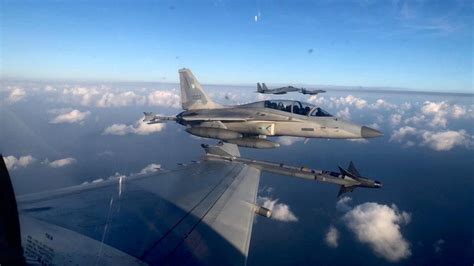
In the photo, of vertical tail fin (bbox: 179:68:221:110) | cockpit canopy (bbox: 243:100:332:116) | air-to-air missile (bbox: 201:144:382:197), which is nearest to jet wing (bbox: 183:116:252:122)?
cockpit canopy (bbox: 243:100:332:116)

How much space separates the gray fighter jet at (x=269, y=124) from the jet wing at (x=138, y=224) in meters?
7.75

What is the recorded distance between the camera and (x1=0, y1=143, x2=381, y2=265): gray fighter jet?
9.82 feet

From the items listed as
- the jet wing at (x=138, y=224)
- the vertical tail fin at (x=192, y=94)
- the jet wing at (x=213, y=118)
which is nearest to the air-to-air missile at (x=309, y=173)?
the jet wing at (x=213, y=118)

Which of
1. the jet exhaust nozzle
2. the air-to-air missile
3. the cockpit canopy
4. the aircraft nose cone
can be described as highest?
the cockpit canopy

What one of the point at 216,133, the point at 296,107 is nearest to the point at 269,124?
the point at 296,107

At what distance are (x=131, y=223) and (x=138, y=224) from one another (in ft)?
0.44

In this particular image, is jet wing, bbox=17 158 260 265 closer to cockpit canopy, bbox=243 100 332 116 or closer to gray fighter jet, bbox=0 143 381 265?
gray fighter jet, bbox=0 143 381 265

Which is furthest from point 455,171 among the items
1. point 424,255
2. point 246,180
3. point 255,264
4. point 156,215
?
point 156,215

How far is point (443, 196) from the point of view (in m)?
55.8

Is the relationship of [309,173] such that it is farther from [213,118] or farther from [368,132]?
[213,118]

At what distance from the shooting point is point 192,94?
1856cm

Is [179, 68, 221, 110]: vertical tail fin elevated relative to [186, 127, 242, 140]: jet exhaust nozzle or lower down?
elevated

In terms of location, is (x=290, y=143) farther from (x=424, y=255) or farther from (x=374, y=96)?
(x=424, y=255)

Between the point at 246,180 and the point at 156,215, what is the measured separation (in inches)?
180
